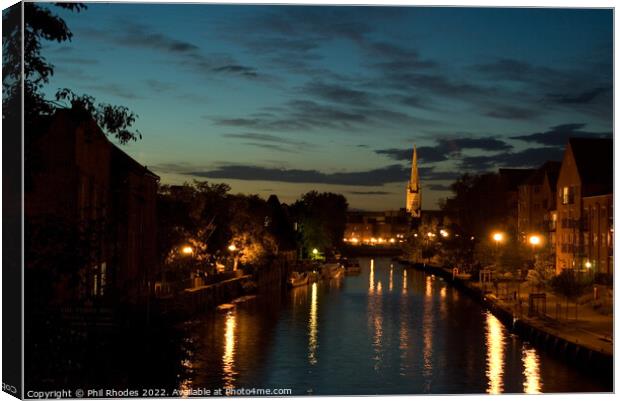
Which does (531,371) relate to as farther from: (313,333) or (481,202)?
(481,202)

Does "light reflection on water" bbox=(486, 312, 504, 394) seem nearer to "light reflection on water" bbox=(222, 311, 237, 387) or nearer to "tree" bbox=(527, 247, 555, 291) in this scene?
"tree" bbox=(527, 247, 555, 291)

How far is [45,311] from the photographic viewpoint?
1513 cm

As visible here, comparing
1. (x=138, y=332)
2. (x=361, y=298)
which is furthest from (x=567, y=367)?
(x=361, y=298)

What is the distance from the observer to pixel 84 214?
21812mm

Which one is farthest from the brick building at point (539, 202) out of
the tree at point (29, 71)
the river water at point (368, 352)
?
the tree at point (29, 71)

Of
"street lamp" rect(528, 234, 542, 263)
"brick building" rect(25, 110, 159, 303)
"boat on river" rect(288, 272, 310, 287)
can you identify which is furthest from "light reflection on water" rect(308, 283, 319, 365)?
"boat on river" rect(288, 272, 310, 287)

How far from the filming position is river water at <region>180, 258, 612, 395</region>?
95.6 ft

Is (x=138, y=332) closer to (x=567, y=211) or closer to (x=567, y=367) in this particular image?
(x=567, y=367)

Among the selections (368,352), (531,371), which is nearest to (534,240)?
(368,352)

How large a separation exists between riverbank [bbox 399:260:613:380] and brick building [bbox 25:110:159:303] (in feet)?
47.3

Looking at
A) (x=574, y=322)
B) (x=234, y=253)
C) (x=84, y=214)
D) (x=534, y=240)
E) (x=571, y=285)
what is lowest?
(x=574, y=322)

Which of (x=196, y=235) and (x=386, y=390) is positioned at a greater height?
(x=196, y=235)

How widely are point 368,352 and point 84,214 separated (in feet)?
59.3

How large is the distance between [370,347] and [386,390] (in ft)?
31.7
